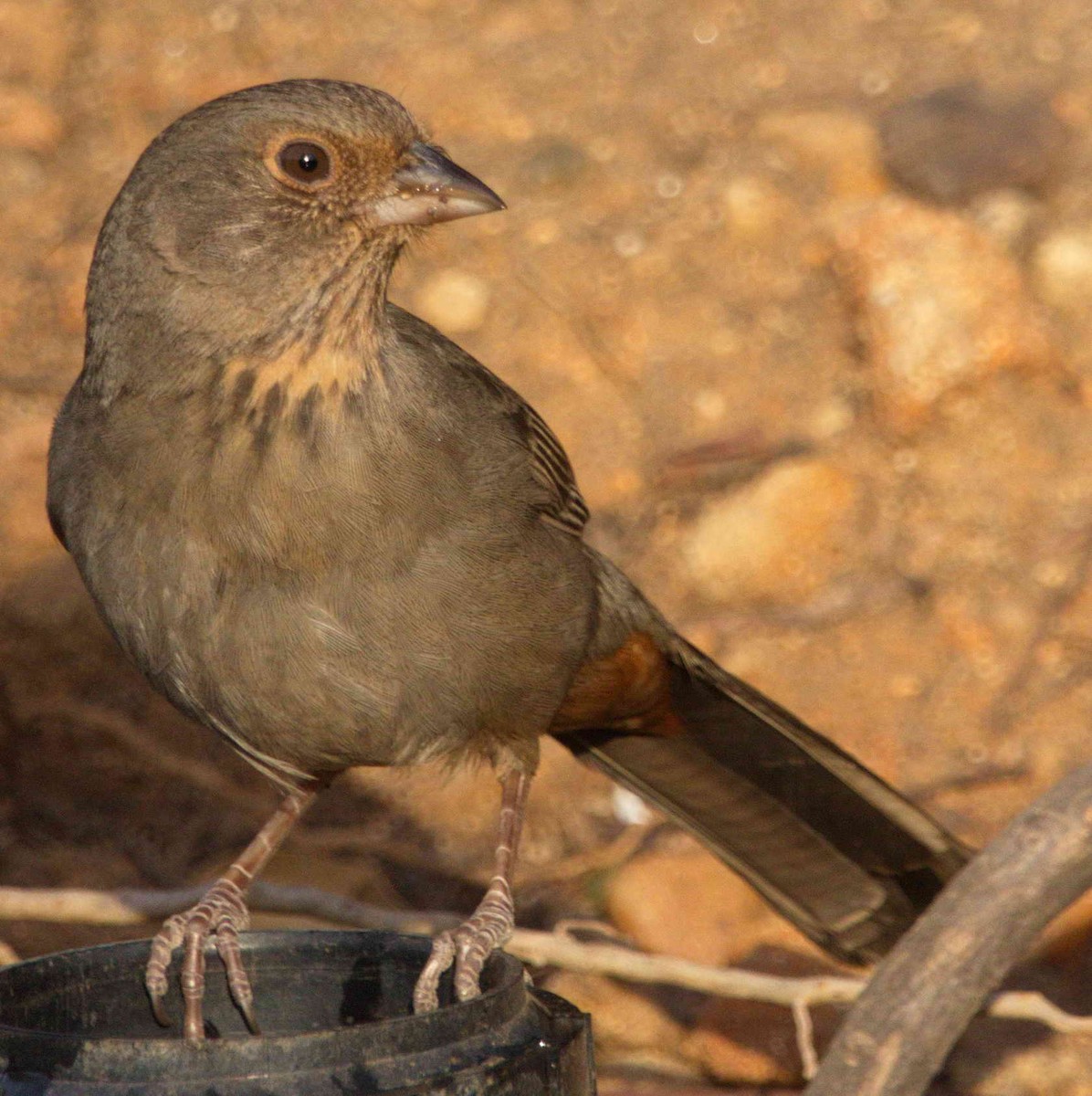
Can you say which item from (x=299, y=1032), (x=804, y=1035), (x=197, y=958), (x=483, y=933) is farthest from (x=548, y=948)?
(x=299, y=1032)

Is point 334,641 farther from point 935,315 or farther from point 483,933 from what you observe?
point 935,315

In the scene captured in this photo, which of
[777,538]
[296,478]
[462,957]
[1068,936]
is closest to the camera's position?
[462,957]

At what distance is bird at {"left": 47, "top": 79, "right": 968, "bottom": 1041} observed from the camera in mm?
3455

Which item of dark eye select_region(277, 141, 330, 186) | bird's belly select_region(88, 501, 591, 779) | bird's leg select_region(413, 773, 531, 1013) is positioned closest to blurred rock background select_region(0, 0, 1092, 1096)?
bird's leg select_region(413, 773, 531, 1013)

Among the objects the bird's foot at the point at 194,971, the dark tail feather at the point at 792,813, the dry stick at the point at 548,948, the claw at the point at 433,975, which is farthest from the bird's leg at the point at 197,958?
the dark tail feather at the point at 792,813

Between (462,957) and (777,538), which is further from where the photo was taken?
(777,538)

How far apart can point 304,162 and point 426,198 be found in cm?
26

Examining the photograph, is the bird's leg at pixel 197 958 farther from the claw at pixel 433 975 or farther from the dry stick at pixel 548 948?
the dry stick at pixel 548 948

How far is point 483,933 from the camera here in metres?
3.50

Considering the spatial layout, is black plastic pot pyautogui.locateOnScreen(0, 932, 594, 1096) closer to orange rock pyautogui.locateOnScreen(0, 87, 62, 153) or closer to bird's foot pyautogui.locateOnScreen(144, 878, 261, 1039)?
bird's foot pyautogui.locateOnScreen(144, 878, 261, 1039)

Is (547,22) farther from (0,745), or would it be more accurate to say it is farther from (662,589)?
(0,745)

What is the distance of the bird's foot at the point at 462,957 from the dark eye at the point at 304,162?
1.52 metres

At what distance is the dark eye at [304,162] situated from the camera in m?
3.53

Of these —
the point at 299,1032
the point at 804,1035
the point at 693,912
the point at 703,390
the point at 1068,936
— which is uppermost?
the point at 703,390
